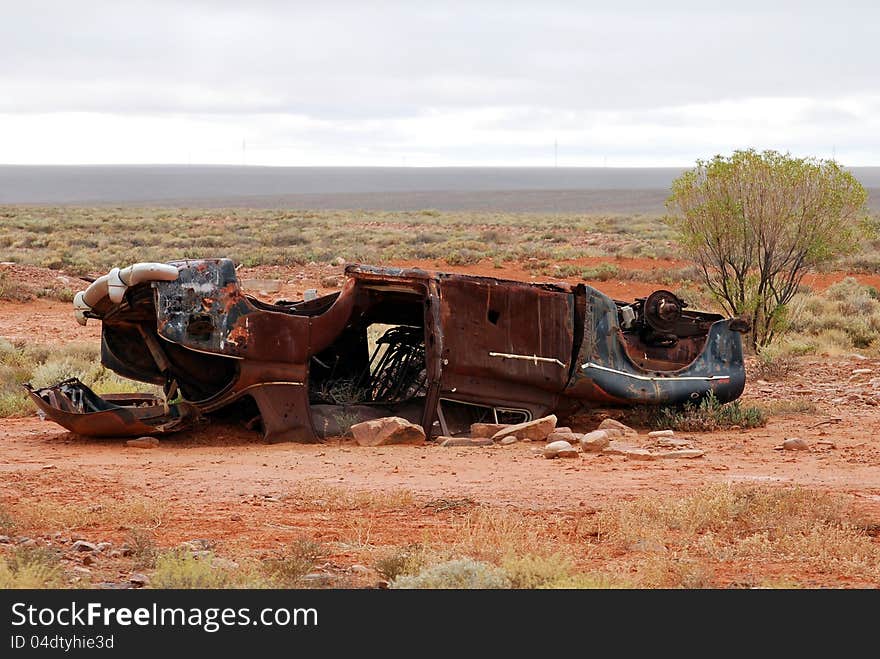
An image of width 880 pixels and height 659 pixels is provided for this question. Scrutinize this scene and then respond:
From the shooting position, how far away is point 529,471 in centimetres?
872

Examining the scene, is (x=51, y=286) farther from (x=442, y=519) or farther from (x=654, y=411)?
(x=442, y=519)

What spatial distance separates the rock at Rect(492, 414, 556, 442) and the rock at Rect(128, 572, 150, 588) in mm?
4859

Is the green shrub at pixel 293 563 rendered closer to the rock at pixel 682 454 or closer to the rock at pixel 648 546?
the rock at pixel 648 546

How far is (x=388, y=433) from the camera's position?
32.9 feet

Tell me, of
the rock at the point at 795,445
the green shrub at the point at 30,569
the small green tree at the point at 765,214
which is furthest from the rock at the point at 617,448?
the small green tree at the point at 765,214

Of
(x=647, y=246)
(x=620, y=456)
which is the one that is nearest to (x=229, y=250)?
(x=647, y=246)

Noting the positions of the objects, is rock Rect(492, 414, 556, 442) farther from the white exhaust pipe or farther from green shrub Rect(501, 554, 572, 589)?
green shrub Rect(501, 554, 572, 589)

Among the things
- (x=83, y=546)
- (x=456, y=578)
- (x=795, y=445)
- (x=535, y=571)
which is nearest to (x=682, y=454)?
(x=795, y=445)

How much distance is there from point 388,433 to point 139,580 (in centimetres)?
442

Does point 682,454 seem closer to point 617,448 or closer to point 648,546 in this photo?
point 617,448

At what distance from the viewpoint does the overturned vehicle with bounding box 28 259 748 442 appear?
988 cm

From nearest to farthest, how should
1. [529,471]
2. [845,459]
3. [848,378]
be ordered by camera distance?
[529,471]
[845,459]
[848,378]
